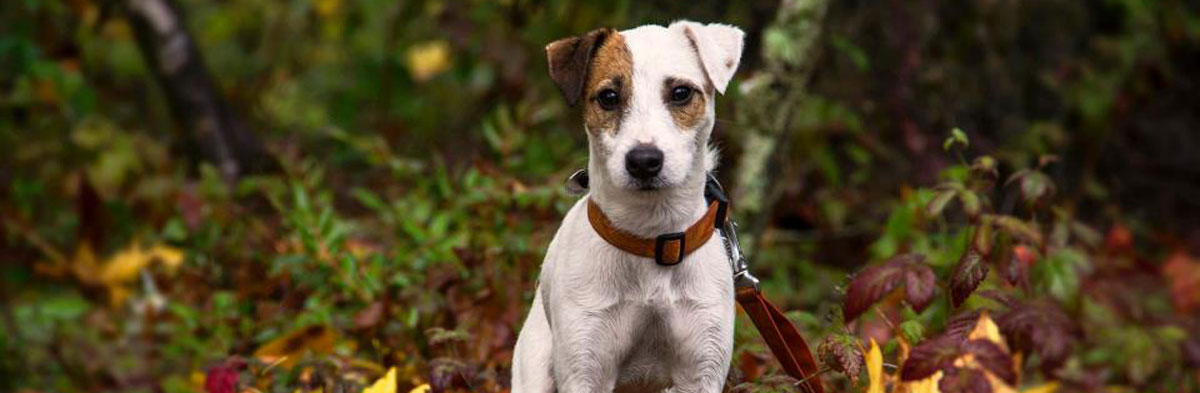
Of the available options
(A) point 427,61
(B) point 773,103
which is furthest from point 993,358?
(A) point 427,61

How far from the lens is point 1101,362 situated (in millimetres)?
6129

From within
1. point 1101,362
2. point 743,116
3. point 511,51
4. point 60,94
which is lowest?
point 1101,362

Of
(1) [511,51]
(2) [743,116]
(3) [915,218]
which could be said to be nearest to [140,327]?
(1) [511,51]

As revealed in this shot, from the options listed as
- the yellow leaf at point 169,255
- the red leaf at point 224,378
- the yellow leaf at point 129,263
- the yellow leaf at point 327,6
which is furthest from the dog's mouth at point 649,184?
the yellow leaf at point 327,6

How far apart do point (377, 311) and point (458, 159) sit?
241 centimetres

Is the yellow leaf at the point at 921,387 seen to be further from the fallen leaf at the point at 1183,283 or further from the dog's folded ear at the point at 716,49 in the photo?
the fallen leaf at the point at 1183,283

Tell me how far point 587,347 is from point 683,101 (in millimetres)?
573

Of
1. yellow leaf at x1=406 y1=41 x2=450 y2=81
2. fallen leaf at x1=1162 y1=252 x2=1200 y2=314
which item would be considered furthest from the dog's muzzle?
fallen leaf at x1=1162 y1=252 x2=1200 y2=314

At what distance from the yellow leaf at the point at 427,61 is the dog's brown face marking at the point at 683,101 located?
5666 millimetres

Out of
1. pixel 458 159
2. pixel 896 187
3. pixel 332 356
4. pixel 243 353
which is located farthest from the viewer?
pixel 896 187

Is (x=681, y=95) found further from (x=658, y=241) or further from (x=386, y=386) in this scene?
(x=386, y=386)

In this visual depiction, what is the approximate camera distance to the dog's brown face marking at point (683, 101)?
2885 mm

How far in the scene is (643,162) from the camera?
2.77 meters

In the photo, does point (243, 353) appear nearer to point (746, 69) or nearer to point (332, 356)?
point (332, 356)
